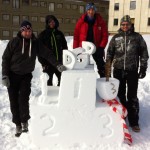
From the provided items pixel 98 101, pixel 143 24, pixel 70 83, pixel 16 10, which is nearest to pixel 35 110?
pixel 70 83

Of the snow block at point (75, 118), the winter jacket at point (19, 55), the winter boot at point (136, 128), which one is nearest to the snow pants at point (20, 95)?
the winter jacket at point (19, 55)

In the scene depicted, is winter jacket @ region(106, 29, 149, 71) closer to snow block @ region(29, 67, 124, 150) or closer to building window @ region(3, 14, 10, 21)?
snow block @ region(29, 67, 124, 150)

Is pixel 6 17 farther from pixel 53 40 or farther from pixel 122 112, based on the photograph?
pixel 122 112

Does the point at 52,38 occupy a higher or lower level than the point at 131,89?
higher

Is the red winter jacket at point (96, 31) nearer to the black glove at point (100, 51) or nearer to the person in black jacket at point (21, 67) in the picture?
the black glove at point (100, 51)

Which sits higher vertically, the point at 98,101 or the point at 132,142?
the point at 98,101

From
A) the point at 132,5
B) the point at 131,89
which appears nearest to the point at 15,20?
the point at 132,5

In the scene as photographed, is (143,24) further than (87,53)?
Yes

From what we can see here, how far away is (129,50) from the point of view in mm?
4621

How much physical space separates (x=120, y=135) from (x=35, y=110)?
48.7 inches

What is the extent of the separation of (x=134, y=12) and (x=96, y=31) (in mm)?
34221

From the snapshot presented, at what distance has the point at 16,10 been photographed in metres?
39.8

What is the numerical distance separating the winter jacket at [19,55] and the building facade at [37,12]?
35462mm

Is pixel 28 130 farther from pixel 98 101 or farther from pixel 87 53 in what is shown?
pixel 87 53
